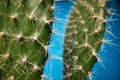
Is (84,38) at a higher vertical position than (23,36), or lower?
lower

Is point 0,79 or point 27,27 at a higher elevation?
point 27,27

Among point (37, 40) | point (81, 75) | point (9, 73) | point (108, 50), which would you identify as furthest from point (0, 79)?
point (108, 50)

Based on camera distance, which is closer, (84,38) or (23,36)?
(23,36)

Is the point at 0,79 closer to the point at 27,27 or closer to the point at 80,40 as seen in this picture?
the point at 27,27

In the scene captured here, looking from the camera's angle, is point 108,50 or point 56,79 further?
point 108,50
